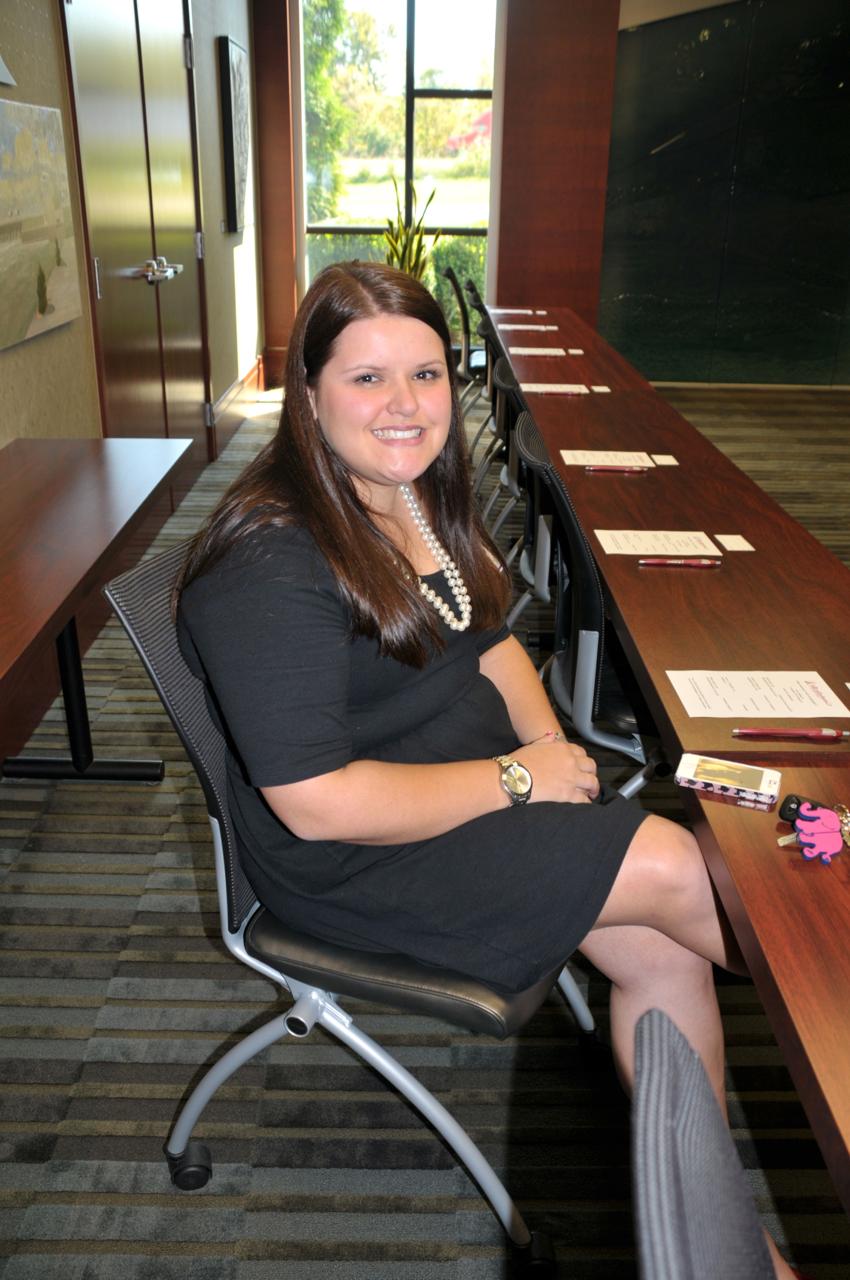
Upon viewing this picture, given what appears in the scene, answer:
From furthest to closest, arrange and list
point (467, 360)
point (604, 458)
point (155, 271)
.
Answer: point (467, 360) < point (155, 271) < point (604, 458)

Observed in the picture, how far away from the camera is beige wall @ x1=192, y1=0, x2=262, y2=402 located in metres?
5.19

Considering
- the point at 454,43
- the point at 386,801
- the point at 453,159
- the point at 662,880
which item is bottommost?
the point at 662,880

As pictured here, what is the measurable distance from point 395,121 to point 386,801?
7456 mm

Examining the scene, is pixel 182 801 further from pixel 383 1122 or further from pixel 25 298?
pixel 25 298

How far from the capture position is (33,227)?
289 centimetres

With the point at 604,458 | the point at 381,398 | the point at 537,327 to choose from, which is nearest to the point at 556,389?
the point at 604,458

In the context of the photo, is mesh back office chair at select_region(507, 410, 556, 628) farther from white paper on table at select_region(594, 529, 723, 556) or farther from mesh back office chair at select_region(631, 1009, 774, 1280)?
mesh back office chair at select_region(631, 1009, 774, 1280)

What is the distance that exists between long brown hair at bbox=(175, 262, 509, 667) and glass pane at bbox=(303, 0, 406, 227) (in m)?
6.89

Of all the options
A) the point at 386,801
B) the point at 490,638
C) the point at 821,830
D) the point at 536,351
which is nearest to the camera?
the point at 821,830

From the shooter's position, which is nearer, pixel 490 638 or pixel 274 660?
pixel 274 660

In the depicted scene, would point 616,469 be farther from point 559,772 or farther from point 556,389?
point 559,772

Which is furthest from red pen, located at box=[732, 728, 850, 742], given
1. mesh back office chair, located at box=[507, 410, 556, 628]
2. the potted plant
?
the potted plant

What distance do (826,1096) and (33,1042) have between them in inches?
57.8

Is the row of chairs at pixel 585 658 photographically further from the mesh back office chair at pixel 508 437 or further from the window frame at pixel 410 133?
the window frame at pixel 410 133
